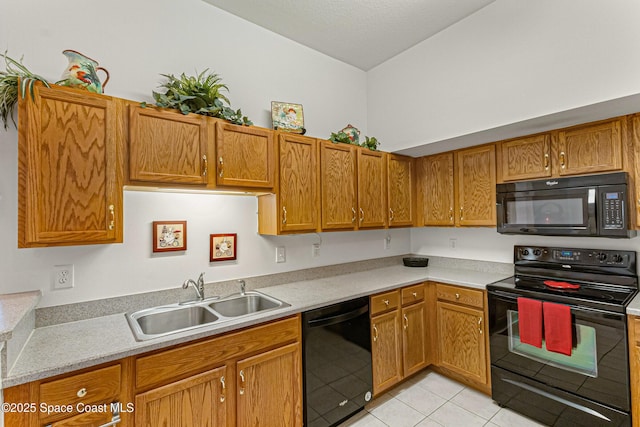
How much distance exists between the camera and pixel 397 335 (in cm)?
250

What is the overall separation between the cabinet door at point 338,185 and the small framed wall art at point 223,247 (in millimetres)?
712

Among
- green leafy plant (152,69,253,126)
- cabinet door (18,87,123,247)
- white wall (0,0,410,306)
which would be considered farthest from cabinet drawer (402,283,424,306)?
cabinet door (18,87,123,247)

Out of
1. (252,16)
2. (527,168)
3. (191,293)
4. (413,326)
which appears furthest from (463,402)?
(252,16)

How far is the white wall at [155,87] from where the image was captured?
161 cm

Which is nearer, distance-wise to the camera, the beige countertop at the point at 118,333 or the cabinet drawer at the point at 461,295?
the beige countertop at the point at 118,333

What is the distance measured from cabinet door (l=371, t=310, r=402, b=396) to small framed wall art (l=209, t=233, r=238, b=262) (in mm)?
1184

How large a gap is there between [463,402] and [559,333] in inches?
35.9

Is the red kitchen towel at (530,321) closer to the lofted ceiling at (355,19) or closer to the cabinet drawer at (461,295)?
the cabinet drawer at (461,295)

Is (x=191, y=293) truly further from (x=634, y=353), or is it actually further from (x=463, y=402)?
(x=634, y=353)


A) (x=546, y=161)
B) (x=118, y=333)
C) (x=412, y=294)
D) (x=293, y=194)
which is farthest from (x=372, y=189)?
(x=118, y=333)

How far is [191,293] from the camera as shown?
2.07 metres

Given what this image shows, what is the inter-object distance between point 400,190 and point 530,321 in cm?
149

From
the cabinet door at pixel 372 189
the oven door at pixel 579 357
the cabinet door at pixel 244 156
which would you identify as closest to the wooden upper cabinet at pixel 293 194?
the cabinet door at pixel 244 156

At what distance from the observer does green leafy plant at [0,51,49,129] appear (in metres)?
1.36
